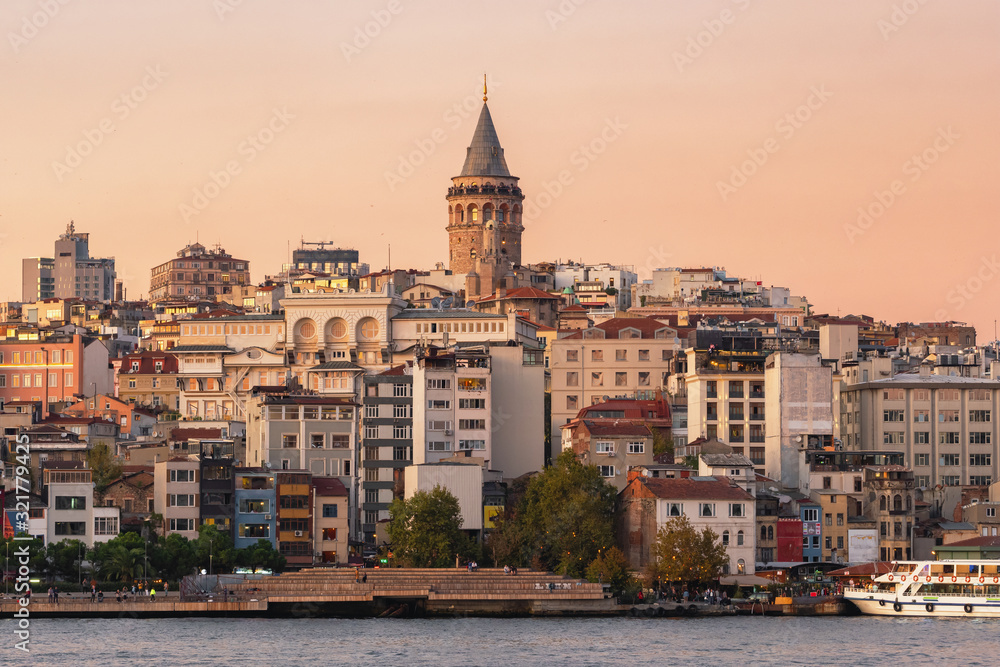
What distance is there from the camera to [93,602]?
289 ft

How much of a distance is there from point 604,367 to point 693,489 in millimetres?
33913

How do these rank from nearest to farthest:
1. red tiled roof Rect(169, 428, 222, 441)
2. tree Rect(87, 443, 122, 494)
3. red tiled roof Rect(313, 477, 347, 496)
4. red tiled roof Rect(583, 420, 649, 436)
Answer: tree Rect(87, 443, 122, 494), red tiled roof Rect(313, 477, 347, 496), red tiled roof Rect(583, 420, 649, 436), red tiled roof Rect(169, 428, 222, 441)

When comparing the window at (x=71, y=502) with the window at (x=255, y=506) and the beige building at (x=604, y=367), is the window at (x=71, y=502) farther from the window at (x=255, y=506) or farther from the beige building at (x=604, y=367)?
the beige building at (x=604, y=367)

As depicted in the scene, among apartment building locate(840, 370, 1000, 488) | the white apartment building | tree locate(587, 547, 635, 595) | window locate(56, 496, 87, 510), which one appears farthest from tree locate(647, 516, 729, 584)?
window locate(56, 496, 87, 510)

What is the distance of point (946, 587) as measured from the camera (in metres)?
94.6

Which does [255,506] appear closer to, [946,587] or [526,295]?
[946,587]

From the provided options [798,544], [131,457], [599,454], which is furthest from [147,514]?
[798,544]

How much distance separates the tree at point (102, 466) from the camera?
100 metres

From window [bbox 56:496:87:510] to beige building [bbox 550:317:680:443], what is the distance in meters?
40.4

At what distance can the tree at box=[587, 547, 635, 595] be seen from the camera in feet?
305

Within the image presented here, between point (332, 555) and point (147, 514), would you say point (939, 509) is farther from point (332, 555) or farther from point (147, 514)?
point (147, 514)

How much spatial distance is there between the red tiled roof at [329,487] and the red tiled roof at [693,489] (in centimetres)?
1585

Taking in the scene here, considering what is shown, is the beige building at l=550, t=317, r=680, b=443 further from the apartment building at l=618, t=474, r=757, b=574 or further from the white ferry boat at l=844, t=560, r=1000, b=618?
the white ferry boat at l=844, t=560, r=1000, b=618

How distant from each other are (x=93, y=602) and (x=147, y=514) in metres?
10.8
